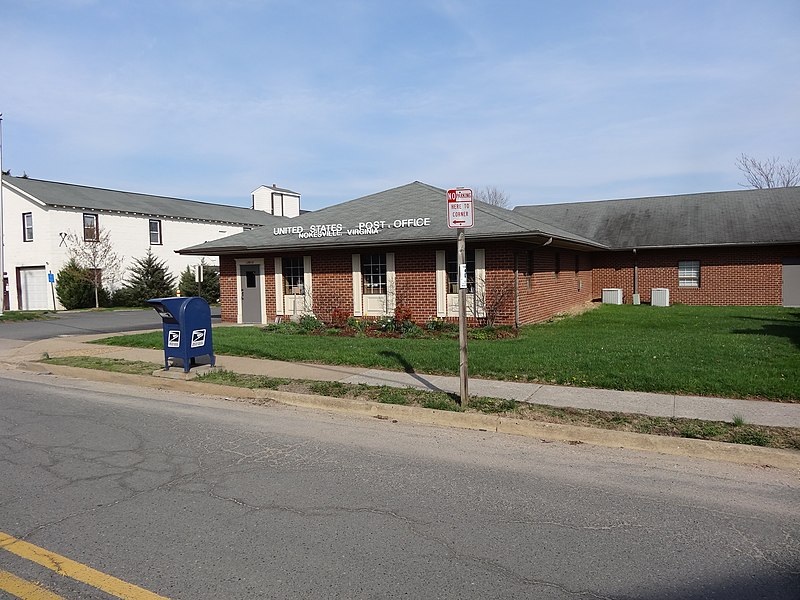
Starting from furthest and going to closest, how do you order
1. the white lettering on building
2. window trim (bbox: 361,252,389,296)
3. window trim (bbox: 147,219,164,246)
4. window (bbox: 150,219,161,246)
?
window (bbox: 150,219,161,246) < window trim (bbox: 147,219,164,246) < window trim (bbox: 361,252,389,296) < the white lettering on building

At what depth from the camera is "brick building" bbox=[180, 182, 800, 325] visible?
17.0m

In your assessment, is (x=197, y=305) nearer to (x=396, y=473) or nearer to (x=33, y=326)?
(x=396, y=473)

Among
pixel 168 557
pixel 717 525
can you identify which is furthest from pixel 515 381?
pixel 168 557

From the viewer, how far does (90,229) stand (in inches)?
1427

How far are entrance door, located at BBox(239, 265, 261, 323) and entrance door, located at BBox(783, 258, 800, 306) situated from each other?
20.7 meters

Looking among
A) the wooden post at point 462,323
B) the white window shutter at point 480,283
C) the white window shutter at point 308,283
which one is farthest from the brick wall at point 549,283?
the wooden post at point 462,323

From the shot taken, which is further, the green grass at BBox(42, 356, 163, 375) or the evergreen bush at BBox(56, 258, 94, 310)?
the evergreen bush at BBox(56, 258, 94, 310)

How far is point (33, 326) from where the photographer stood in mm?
23812

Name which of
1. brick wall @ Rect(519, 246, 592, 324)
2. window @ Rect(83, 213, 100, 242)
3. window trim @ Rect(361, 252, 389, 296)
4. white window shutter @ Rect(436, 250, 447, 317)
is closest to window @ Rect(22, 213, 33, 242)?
window @ Rect(83, 213, 100, 242)

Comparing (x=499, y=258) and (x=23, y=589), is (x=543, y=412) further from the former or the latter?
(x=499, y=258)

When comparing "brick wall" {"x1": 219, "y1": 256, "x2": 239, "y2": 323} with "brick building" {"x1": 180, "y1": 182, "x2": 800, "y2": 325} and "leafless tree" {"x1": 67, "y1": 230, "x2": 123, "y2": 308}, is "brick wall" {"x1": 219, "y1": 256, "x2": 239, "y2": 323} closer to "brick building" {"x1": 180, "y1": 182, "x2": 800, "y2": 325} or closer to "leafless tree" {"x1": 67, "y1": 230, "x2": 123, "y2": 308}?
"brick building" {"x1": 180, "y1": 182, "x2": 800, "y2": 325}

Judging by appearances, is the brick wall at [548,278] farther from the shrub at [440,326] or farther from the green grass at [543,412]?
the green grass at [543,412]

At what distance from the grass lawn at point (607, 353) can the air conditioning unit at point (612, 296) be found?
8.76 m

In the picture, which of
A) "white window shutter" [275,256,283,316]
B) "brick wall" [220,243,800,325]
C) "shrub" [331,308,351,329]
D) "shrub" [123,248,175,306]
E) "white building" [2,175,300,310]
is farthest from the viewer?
"shrub" [123,248,175,306]
